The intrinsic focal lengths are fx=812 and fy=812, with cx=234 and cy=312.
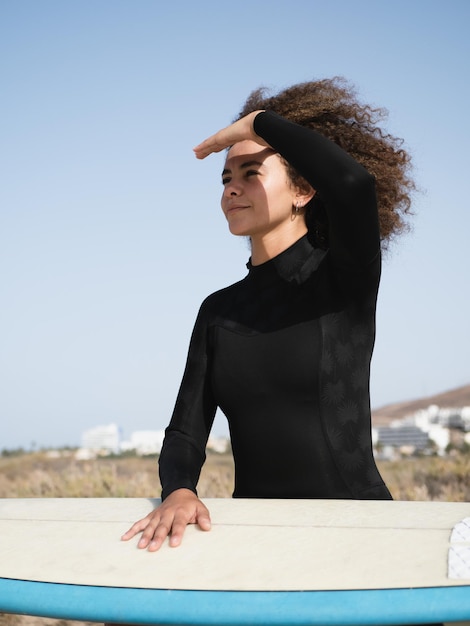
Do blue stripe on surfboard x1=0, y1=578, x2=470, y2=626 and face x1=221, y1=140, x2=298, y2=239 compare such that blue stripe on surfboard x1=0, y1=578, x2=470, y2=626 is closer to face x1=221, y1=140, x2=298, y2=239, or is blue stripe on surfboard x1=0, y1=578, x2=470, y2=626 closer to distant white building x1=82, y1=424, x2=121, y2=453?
face x1=221, y1=140, x2=298, y2=239

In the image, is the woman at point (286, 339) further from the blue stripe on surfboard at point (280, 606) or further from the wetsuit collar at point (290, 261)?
the blue stripe on surfboard at point (280, 606)

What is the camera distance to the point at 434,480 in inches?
358

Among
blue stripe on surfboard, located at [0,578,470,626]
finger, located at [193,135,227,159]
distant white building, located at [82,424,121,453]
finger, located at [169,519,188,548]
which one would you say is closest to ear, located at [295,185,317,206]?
finger, located at [193,135,227,159]

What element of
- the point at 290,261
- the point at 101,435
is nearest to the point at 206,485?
the point at 290,261

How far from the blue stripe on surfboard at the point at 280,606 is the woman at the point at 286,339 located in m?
0.22

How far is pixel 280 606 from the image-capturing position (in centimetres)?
184

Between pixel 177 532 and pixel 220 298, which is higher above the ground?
pixel 220 298

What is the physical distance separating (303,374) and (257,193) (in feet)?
1.96

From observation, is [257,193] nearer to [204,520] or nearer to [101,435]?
[204,520]

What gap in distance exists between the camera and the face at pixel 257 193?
2.54 metres

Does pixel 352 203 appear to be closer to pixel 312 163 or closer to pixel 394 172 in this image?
pixel 312 163

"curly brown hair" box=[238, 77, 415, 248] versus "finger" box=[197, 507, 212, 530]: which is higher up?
"curly brown hair" box=[238, 77, 415, 248]

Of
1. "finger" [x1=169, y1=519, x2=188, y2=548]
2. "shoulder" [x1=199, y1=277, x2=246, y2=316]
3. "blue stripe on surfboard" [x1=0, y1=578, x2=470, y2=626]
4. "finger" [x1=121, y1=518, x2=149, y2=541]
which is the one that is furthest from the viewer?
"shoulder" [x1=199, y1=277, x2=246, y2=316]

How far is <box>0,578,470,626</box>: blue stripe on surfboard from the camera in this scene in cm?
182
